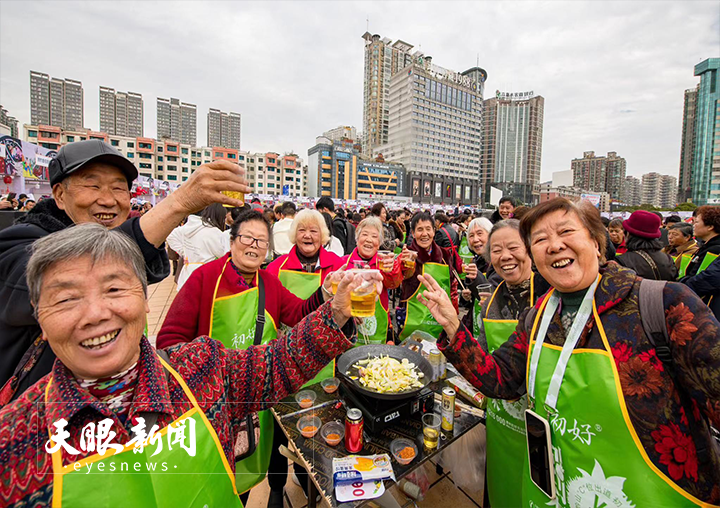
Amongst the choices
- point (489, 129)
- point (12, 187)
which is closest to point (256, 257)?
point (12, 187)

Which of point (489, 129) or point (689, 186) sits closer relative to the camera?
point (689, 186)

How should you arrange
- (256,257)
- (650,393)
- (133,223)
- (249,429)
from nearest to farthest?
1. (650,393)
2. (133,223)
3. (249,429)
4. (256,257)

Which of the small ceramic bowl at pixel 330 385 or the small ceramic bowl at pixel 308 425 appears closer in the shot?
the small ceramic bowl at pixel 308 425

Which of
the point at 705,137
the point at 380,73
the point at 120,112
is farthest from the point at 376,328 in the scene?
the point at 120,112

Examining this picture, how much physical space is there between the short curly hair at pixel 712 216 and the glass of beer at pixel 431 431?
5002 mm

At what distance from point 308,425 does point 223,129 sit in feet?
405

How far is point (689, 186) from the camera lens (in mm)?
43188

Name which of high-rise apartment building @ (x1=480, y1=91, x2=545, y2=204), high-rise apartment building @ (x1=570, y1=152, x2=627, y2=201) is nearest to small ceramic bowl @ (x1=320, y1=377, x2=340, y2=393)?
high-rise apartment building @ (x1=480, y1=91, x2=545, y2=204)

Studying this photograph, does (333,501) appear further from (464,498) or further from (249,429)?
(464,498)

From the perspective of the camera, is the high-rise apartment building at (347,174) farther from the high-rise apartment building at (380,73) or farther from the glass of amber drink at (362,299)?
the glass of amber drink at (362,299)

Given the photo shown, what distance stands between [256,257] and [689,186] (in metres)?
63.8

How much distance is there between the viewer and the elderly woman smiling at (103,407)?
2.77 feet

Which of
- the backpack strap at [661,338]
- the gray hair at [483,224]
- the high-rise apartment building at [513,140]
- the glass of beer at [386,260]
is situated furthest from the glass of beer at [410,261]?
the high-rise apartment building at [513,140]

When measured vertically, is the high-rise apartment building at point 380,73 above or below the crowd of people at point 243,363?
above
